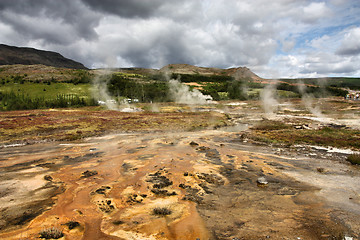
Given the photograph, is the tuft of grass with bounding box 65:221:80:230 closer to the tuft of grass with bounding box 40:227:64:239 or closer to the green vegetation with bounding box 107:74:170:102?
the tuft of grass with bounding box 40:227:64:239

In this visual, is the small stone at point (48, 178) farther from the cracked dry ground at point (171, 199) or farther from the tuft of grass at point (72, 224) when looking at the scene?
the tuft of grass at point (72, 224)

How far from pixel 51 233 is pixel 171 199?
14.5 feet

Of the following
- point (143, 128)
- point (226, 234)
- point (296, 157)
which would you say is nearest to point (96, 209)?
point (226, 234)

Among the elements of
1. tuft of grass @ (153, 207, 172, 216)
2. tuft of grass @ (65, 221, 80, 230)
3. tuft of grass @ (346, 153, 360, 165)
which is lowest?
tuft of grass @ (346, 153, 360, 165)

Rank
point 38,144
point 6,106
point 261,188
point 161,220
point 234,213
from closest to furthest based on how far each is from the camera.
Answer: point 161,220 < point 234,213 < point 261,188 < point 38,144 < point 6,106

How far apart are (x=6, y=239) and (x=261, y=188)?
1005 cm

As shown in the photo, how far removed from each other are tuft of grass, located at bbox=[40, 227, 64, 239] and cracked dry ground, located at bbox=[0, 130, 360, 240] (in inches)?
9.2

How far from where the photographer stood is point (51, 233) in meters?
5.70

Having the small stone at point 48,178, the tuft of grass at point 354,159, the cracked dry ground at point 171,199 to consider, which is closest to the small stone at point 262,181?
the cracked dry ground at point 171,199

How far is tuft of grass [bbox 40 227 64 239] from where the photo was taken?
5656 millimetres

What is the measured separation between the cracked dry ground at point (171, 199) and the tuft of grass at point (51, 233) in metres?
0.23

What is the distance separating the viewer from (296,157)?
15633mm

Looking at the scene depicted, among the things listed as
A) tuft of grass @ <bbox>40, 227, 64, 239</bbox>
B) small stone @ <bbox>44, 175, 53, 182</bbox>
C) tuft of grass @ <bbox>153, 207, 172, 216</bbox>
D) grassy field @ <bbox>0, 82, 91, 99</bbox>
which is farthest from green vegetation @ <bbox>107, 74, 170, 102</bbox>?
tuft of grass @ <bbox>40, 227, 64, 239</bbox>

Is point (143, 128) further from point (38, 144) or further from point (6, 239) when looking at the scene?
point (6, 239)
